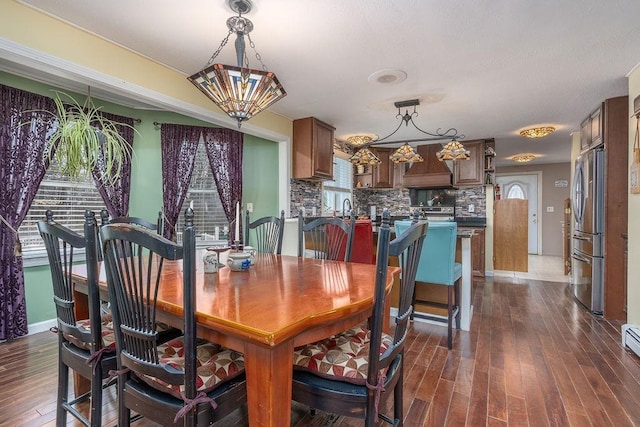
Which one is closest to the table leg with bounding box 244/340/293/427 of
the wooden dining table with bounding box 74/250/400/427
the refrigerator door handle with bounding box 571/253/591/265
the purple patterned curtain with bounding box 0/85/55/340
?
the wooden dining table with bounding box 74/250/400/427

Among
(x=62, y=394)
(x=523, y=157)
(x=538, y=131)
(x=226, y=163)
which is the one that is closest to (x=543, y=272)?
(x=523, y=157)

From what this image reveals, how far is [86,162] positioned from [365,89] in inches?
100

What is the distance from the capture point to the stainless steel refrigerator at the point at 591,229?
330cm

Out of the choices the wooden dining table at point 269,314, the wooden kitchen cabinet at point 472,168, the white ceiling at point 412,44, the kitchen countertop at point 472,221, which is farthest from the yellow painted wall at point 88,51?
the kitchen countertop at point 472,221

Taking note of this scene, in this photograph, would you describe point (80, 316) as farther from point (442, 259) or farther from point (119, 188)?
point (442, 259)

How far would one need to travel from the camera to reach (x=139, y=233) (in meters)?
1.00

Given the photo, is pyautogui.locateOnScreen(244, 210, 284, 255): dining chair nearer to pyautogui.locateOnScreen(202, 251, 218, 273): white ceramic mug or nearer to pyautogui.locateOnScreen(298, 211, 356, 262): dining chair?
pyautogui.locateOnScreen(298, 211, 356, 262): dining chair

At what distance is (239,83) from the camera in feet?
5.70

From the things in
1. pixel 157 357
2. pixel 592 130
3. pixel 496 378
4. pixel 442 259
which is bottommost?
pixel 496 378

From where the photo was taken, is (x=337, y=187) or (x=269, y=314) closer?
(x=269, y=314)

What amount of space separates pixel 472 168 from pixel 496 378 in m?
3.98

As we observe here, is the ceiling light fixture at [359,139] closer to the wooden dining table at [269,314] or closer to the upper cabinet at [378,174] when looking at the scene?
the upper cabinet at [378,174]

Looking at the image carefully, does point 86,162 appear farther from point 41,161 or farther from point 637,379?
point 637,379

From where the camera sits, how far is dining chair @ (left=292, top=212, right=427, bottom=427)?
1093 millimetres
